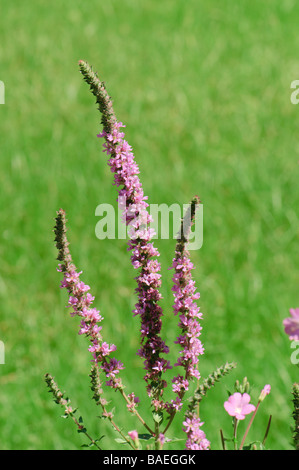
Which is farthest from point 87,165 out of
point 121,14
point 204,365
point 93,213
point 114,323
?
point 121,14

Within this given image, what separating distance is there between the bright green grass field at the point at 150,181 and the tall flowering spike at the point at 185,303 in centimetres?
165

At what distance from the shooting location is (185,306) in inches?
44.5

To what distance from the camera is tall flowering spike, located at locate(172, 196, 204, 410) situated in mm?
1108

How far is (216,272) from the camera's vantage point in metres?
3.61

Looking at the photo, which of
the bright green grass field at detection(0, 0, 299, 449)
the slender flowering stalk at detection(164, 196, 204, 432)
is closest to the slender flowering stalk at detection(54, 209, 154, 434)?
the slender flowering stalk at detection(164, 196, 204, 432)

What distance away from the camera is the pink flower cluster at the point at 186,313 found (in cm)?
111

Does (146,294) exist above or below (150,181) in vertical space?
below

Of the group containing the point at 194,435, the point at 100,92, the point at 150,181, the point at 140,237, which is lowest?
the point at 194,435

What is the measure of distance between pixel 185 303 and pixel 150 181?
9.74ft

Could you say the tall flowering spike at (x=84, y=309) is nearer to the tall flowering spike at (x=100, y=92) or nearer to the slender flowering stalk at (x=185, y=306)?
the slender flowering stalk at (x=185, y=306)

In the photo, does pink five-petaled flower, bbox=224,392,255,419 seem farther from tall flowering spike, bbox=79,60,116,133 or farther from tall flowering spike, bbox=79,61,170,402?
tall flowering spike, bbox=79,60,116,133

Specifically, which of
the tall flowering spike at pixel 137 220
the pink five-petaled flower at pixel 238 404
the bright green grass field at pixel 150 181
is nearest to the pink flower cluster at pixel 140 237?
the tall flowering spike at pixel 137 220

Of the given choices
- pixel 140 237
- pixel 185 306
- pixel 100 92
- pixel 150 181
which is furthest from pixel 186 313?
pixel 150 181

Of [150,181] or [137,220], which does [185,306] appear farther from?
[150,181]
